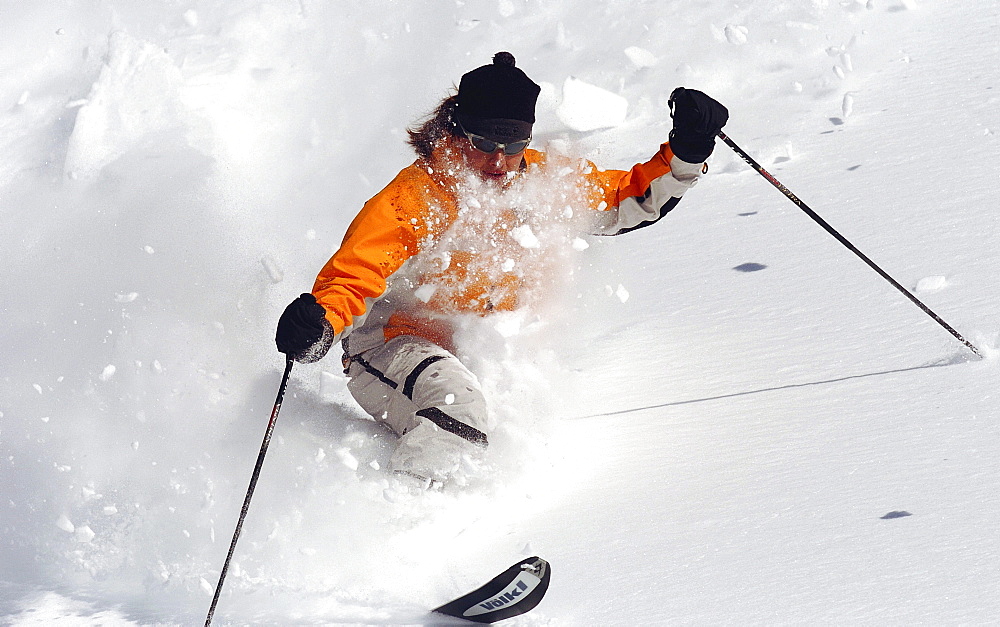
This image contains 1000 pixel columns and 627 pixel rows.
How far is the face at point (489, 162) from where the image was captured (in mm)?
3408

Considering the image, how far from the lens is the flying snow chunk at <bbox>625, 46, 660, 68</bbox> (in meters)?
7.36

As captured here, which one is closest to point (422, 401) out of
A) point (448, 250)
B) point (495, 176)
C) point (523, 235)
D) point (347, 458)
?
point (347, 458)

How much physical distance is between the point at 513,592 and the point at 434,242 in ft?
5.05

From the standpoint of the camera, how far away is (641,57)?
740cm

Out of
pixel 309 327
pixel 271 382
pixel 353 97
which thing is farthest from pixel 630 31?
pixel 309 327

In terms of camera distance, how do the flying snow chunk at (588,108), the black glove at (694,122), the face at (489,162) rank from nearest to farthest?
the black glove at (694,122), the face at (489,162), the flying snow chunk at (588,108)

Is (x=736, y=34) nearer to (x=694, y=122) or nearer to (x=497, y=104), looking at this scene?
(x=694, y=122)

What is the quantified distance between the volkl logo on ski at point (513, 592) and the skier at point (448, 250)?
2.88 feet

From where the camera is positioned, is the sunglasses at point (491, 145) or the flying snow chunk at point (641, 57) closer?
the sunglasses at point (491, 145)

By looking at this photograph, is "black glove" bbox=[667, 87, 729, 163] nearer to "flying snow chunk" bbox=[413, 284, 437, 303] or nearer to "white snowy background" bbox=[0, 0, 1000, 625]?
"white snowy background" bbox=[0, 0, 1000, 625]

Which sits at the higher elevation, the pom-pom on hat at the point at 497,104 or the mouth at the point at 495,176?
the pom-pom on hat at the point at 497,104

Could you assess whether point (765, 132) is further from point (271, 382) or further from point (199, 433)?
point (199, 433)

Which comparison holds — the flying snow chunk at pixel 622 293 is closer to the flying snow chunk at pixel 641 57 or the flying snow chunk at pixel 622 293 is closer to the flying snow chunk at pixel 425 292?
the flying snow chunk at pixel 425 292

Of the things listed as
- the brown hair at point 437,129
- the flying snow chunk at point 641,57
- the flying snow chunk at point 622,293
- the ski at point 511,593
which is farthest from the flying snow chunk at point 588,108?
the ski at point 511,593
